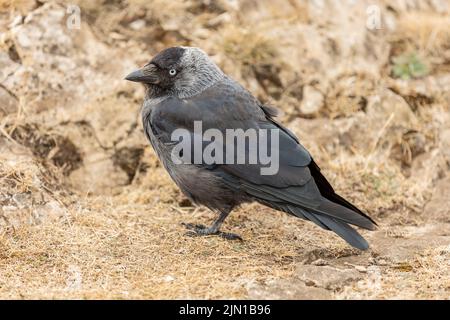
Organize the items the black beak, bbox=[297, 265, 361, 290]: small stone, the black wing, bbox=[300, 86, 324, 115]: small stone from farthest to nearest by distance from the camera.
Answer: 1. bbox=[300, 86, 324, 115]: small stone
2. the black beak
3. the black wing
4. bbox=[297, 265, 361, 290]: small stone

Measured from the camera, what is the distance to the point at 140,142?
707cm

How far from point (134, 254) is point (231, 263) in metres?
0.78

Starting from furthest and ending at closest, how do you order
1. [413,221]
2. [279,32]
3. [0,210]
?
1. [279,32]
2. [413,221]
3. [0,210]

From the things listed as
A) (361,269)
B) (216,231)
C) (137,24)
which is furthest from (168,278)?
(137,24)

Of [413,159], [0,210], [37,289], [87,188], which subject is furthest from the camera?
[413,159]

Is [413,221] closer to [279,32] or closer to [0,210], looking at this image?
[279,32]

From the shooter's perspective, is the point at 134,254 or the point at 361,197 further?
the point at 361,197

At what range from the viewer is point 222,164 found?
536cm

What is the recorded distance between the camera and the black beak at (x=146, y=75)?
19.3ft

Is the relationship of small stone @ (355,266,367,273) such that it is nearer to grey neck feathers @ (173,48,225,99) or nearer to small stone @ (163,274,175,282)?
small stone @ (163,274,175,282)

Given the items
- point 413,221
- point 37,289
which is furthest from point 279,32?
point 37,289

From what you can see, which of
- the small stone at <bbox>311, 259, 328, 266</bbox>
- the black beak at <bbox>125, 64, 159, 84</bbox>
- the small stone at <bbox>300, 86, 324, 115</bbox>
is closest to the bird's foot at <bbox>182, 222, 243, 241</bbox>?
the small stone at <bbox>311, 259, 328, 266</bbox>

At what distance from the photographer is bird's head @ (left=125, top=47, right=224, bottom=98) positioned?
5910 mm

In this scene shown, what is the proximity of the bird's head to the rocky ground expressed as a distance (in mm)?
1180
